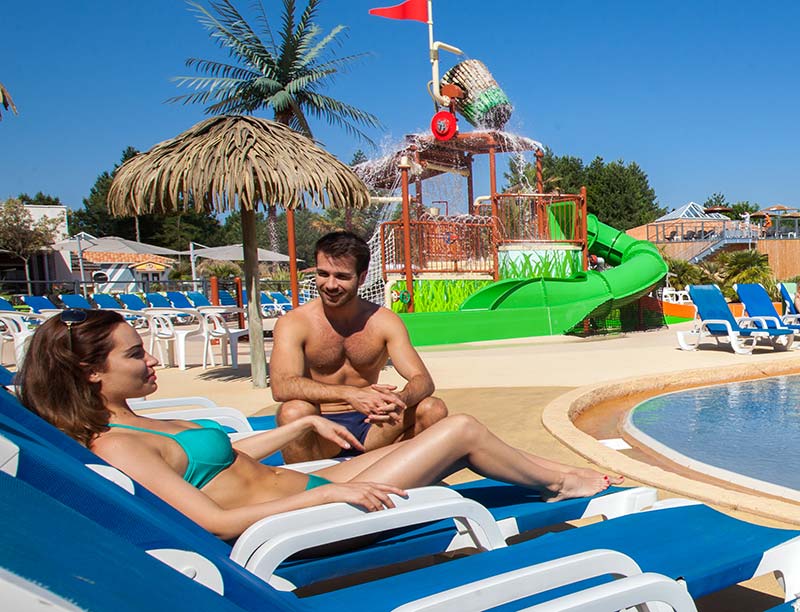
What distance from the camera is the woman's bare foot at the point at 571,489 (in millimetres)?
2500

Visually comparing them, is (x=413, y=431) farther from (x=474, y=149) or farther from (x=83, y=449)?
(x=474, y=149)

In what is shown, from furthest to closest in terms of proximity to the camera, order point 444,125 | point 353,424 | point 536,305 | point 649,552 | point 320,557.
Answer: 1. point 444,125
2. point 536,305
3. point 353,424
4. point 320,557
5. point 649,552

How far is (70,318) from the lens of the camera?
6.41 ft

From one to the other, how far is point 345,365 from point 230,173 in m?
4.01

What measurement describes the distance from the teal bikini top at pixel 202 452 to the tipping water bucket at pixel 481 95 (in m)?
17.5

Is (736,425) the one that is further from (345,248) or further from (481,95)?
(481,95)

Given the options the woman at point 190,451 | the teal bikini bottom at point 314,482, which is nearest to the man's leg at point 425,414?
the woman at point 190,451

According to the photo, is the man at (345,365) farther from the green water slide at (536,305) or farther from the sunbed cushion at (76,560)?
the green water slide at (536,305)

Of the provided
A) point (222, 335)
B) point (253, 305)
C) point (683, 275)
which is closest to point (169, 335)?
point (222, 335)

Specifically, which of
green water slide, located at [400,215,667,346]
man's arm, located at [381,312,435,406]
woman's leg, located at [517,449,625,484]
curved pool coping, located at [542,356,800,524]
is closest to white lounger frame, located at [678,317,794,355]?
curved pool coping, located at [542,356,800,524]

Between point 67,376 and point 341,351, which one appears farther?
point 341,351

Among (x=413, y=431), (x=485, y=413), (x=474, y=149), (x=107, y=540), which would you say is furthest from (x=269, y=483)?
(x=474, y=149)

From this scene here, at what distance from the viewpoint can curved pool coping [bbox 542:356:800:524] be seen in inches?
124

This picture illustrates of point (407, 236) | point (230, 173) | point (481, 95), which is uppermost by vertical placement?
point (481, 95)
